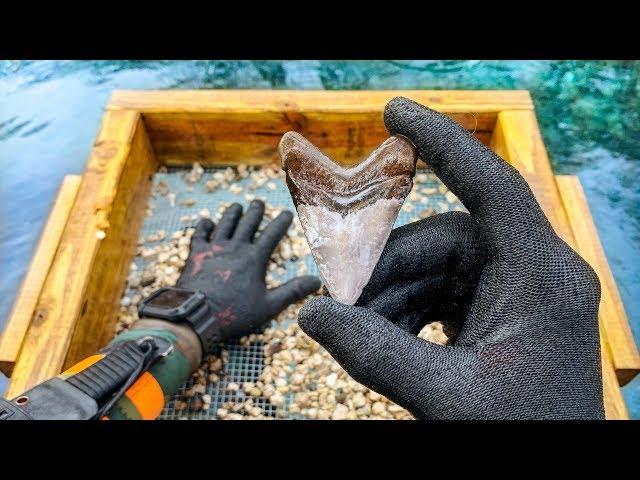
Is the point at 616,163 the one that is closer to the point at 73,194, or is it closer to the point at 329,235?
the point at 329,235

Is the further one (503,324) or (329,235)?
(329,235)

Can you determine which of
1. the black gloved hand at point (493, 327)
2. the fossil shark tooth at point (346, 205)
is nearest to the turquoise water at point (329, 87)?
the black gloved hand at point (493, 327)

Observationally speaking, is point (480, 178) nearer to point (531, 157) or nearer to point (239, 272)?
point (531, 157)

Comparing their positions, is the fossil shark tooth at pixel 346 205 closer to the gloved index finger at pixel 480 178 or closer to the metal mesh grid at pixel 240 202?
the gloved index finger at pixel 480 178

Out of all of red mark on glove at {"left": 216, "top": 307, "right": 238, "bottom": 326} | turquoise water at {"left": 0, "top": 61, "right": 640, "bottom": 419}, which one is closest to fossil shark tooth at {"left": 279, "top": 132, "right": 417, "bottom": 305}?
red mark on glove at {"left": 216, "top": 307, "right": 238, "bottom": 326}

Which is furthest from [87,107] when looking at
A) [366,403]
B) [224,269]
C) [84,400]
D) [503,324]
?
[503,324]

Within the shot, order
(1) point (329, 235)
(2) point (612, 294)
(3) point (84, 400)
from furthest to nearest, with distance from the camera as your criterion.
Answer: (2) point (612, 294) < (3) point (84, 400) < (1) point (329, 235)

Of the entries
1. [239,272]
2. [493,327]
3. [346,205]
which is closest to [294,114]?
[239,272]
